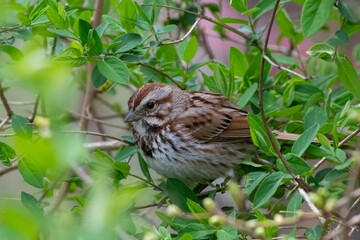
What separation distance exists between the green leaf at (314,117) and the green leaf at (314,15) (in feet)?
1.34

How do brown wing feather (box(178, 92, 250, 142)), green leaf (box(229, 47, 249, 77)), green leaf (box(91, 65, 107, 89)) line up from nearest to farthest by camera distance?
green leaf (box(91, 65, 107, 89)), green leaf (box(229, 47, 249, 77)), brown wing feather (box(178, 92, 250, 142))

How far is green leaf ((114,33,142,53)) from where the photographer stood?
265 centimetres

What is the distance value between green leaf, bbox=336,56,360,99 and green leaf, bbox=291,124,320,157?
0.26m

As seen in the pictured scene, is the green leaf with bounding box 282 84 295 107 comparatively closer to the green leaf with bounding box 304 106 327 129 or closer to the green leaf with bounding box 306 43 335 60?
the green leaf with bounding box 304 106 327 129

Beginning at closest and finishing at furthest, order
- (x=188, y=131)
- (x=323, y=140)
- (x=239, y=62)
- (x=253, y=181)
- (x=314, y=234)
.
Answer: (x=314, y=234), (x=323, y=140), (x=253, y=181), (x=239, y=62), (x=188, y=131)

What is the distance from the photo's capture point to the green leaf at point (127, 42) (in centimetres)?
265

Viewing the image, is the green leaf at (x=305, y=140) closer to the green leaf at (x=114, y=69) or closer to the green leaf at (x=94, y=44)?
the green leaf at (x=114, y=69)

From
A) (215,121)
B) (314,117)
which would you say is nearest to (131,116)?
(215,121)

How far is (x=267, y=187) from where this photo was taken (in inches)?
89.5

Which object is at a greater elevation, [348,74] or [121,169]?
[348,74]

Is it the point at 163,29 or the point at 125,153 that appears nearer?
the point at 163,29

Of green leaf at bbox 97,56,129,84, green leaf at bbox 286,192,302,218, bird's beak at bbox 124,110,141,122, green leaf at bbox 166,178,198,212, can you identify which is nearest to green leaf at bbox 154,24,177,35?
green leaf at bbox 97,56,129,84

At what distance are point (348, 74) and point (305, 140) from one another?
0.32 metres

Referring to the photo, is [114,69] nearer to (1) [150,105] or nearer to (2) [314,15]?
(2) [314,15]
